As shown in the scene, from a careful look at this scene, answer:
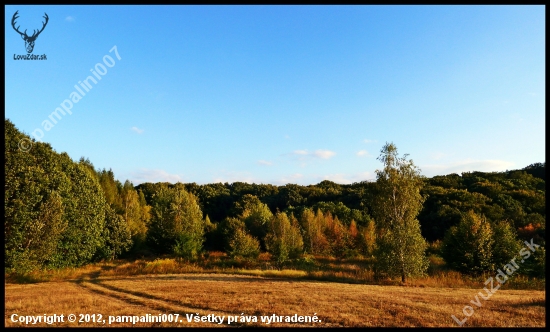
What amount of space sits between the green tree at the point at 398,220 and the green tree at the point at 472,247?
6560mm

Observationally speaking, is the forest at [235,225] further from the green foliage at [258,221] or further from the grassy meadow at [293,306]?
the grassy meadow at [293,306]

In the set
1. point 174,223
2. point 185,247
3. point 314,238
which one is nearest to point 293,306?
point 185,247

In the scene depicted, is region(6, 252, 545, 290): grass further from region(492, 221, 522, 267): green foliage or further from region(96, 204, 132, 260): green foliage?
region(96, 204, 132, 260): green foliage

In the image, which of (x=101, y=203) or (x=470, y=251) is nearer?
(x=470, y=251)

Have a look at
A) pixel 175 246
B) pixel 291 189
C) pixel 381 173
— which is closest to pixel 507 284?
pixel 381 173

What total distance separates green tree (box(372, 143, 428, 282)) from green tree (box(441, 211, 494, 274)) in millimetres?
6560

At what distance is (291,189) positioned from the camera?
364ft

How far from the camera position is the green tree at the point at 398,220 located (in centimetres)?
2661

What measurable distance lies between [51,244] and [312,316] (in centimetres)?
2677

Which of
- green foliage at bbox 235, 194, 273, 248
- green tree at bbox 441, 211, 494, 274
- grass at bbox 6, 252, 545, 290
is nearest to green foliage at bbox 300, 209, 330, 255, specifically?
green foliage at bbox 235, 194, 273, 248

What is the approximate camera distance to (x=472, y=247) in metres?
30.8

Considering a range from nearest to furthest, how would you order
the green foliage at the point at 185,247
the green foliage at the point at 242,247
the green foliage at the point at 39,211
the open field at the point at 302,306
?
the open field at the point at 302,306, the green foliage at the point at 39,211, the green foliage at the point at 242,247, the green foliage at the point at 185,247

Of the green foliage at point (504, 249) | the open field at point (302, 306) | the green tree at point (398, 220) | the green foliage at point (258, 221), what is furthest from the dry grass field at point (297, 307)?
the green foliage at point (258, 221)

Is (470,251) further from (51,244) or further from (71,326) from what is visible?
(51,244)
